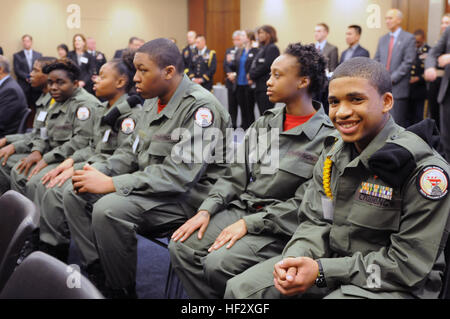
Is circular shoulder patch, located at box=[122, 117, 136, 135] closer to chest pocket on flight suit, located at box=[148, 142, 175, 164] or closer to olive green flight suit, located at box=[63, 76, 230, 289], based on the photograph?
olive green flight suit, located at box=[63, 76, 230, 289]

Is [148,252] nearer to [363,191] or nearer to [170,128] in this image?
[170,128]

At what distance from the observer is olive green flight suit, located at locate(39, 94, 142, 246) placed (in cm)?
281

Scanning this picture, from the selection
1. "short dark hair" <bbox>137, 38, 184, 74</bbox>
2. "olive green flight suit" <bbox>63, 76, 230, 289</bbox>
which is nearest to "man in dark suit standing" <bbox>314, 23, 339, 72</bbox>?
"short dark hair" <bbox>137, 38, 184, 74</bbox>

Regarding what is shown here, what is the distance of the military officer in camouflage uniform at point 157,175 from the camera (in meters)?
2.15

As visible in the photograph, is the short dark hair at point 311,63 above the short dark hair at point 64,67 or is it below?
above

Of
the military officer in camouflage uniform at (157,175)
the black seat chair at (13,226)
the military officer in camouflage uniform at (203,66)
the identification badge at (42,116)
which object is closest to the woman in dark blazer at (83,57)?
the military officer in camouflage uniform at (203,66)

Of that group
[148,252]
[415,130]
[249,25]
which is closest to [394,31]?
[148,252]

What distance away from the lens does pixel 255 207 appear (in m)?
2.01

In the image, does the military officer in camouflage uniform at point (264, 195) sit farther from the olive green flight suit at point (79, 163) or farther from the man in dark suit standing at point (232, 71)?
the man in dark suit standing at point (232, 71)

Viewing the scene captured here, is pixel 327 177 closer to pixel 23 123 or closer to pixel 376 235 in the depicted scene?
pixel 376 235

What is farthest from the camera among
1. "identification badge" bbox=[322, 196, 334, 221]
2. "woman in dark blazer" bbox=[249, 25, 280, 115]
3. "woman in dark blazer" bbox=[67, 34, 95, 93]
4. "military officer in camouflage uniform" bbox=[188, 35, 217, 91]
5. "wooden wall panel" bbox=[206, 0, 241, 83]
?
"wooden wall panel" bbox=[206, 0, 241, 83]

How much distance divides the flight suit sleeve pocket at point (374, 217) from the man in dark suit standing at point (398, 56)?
4312 millimetres

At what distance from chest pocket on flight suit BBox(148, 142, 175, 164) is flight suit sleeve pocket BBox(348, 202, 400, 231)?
114cm

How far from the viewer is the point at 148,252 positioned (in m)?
3.18
